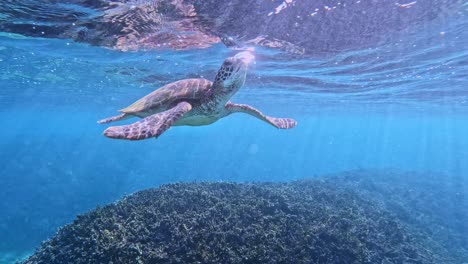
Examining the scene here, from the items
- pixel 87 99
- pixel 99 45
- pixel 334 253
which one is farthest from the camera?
pixel 87 99

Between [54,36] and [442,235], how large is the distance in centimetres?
2523

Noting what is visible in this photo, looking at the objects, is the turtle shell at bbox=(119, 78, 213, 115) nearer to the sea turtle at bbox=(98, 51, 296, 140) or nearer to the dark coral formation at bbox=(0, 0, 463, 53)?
the sea turtle at bbox=(98, 51, 296, 140)

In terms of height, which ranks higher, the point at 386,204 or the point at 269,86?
the point at 269,86

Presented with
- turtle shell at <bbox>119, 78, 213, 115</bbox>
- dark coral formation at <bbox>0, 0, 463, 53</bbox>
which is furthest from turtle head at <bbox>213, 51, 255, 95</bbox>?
dark coral formation at <bbox>0, 0, 463, 53</bbox>

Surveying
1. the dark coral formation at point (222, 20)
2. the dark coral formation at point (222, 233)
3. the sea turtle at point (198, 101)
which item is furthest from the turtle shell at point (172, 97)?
the dark coral formation at point (222, 20)

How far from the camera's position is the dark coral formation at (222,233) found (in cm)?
806

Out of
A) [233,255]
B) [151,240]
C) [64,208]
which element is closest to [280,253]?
[233,255]

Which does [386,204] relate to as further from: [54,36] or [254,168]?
[254,168]

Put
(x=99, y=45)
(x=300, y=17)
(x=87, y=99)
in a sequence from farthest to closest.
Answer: (x=87, y=99) < (x=99, y=45) < (x=300, y=17)

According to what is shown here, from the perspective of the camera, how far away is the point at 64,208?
105 ft

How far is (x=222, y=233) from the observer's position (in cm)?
876

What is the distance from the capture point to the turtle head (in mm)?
6500

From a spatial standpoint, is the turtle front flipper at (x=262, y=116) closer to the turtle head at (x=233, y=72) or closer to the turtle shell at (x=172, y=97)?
the turtle shell at (x=172, y=97)

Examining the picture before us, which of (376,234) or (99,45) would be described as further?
(99,45)
